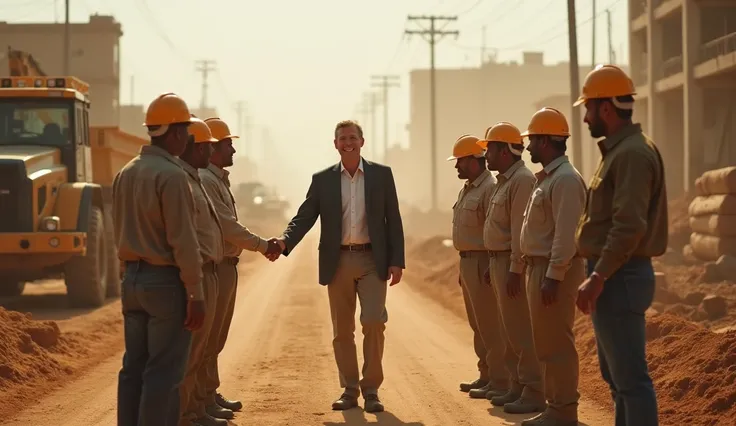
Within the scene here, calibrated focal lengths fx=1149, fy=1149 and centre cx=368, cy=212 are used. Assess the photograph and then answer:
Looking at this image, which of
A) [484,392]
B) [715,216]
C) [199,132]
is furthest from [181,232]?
[715,216]

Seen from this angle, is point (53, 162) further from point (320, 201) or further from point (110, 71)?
point (110, 71)

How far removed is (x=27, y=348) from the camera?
1379 centimetres

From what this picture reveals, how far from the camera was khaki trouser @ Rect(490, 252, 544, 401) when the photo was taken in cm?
1023

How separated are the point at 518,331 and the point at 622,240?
12.6 feet

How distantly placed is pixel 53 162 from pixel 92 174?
260 centimetres

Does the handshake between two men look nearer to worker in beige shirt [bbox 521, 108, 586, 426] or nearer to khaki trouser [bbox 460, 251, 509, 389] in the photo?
khaki trouser [bbox 460, 251, 509, 389]

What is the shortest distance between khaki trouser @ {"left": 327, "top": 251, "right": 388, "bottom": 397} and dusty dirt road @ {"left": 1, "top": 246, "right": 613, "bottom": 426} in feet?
1.10

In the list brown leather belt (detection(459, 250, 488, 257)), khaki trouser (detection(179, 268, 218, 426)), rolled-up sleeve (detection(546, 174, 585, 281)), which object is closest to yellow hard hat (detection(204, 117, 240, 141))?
khaki trouser (detection(179, 268, 218, 426))

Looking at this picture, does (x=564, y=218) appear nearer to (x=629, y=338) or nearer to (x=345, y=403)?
(x=629, y=338)

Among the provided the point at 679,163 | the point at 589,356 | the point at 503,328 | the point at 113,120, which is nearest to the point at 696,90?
the point at 679,163

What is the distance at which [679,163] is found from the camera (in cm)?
4412

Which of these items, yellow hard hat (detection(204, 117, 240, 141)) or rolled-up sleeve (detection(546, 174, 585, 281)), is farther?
yellow hard hat (detection(204, 117, 240, 141))

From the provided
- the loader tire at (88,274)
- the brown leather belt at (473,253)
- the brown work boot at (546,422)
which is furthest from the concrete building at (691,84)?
the brown work boot at (546,422)

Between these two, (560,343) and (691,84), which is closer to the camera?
(560,343)
